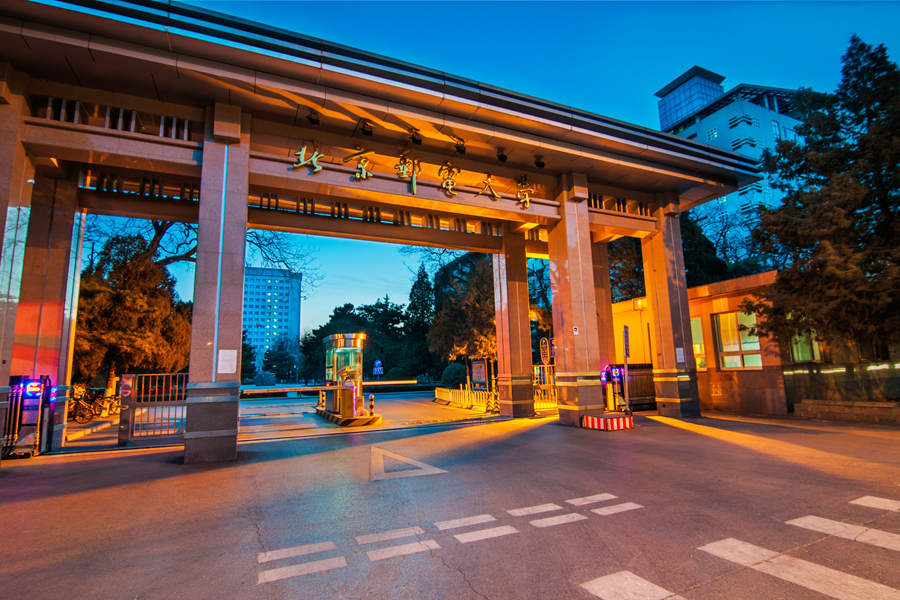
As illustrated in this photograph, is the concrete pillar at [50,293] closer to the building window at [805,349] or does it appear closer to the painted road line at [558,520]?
the painted road line at [558,520]

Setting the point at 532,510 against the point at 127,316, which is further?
the point at 127,316

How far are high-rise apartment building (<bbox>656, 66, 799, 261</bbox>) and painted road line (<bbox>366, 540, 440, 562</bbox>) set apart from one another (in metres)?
44.0

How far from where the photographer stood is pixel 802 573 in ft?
11.2

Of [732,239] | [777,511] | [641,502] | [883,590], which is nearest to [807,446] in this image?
[777,511]

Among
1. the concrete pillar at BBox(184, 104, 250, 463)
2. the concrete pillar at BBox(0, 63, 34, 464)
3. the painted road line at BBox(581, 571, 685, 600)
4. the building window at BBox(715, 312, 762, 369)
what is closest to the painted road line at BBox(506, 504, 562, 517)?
the painted road line at BBox(581, 571, 685, 600)

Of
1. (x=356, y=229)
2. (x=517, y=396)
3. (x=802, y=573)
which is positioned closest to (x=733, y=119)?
(x=517, y=396)

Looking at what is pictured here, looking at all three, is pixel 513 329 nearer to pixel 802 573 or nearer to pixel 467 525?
pixel 467 525

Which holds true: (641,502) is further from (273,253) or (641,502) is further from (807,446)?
(273,253)

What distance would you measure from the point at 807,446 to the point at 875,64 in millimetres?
12098

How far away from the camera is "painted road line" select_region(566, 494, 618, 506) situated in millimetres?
5414

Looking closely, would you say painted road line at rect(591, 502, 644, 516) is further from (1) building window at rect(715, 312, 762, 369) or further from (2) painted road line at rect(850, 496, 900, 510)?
(1) building window at rect(715, 312, 762, 369)

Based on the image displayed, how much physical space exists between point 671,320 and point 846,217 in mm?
5441

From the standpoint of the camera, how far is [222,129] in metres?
9.18

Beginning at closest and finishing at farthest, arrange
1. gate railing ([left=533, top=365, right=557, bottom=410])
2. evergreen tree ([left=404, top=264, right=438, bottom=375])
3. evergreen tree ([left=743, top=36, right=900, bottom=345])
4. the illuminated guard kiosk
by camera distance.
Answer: evergreen tree ([left=743, top=36, right=900, bottom=345]) → the illuminated guard kiosk → gate railing ([left=533, top=365, right=557, bottom=410]) → evergreen tree ([left=404, top=264, right=438, bottom=375])
